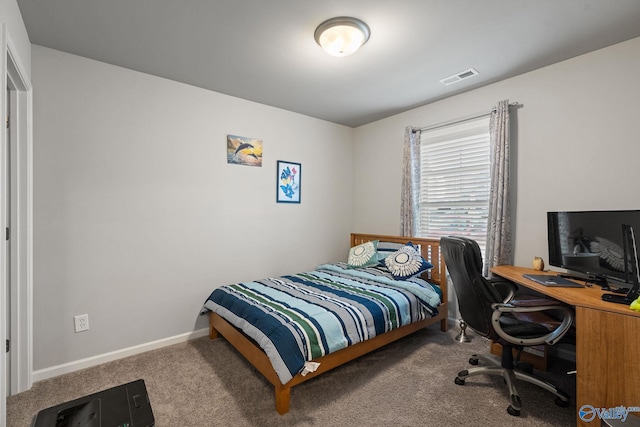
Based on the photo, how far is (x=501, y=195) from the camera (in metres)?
2.78

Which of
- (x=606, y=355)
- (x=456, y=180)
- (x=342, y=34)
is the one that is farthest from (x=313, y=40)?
(x=606, y=355)

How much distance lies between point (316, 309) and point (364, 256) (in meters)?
1.54

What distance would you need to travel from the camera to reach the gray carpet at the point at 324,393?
5.97ft

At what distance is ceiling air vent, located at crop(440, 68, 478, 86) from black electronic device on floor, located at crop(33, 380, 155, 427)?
3.22 meters

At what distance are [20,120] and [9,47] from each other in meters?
0.66

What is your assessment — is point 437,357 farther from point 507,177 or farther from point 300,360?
point 507,177

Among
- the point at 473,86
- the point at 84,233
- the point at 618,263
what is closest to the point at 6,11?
the point at 84,233

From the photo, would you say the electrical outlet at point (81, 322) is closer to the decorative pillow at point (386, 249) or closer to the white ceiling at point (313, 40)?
the white ceiling at point (313, 40)

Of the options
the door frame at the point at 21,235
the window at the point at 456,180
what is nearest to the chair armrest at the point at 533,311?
the window at the point at 456,180

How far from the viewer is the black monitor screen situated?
1970 mm

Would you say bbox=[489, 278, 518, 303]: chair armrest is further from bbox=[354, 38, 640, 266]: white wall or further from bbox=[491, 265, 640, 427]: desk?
bbox=[491, 265, 640, 427]: desk

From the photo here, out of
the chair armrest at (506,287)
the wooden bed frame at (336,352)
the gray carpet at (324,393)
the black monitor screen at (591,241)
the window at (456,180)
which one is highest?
the window at (456,180)

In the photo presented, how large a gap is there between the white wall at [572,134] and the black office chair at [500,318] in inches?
37.7

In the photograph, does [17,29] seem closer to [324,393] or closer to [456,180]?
[324,393]
